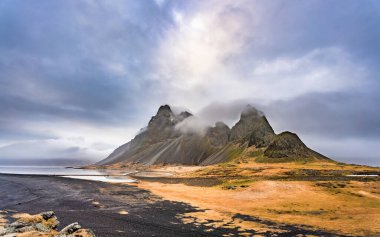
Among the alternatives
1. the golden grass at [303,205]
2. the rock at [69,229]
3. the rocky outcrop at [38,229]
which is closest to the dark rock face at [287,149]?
the golden grass at [303,205]

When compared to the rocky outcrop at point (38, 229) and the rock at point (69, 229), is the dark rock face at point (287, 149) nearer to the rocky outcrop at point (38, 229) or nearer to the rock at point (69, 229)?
the rocky outcrop at point (38, 229)

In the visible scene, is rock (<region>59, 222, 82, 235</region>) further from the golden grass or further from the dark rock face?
the dark rock face

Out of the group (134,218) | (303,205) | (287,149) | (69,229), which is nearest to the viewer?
(69,229)

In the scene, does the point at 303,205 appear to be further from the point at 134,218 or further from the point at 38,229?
the point at 38,229

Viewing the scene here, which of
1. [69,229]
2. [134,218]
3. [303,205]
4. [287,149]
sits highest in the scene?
[287,149]

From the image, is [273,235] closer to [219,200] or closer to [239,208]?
[239,208]

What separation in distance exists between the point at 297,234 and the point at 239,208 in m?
19.0

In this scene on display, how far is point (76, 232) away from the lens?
3130cm

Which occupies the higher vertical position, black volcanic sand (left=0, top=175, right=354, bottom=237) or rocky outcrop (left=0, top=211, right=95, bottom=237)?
rocky outcrop (left=0, top=211, right=95, bottom=237)

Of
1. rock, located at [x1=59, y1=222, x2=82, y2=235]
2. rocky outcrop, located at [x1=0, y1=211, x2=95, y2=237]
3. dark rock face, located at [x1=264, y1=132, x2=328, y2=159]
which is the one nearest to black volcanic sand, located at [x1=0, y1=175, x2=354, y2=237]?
rocky outcrop, located at [x1=0, y1=211, x2=95, y2=237]

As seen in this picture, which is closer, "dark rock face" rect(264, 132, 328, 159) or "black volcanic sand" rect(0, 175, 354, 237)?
"black volcanic sand" rect(0, 175, 354, 237)

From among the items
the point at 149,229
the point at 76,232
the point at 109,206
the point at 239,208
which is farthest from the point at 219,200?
the point at 76,232

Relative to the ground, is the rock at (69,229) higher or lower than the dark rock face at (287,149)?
lower

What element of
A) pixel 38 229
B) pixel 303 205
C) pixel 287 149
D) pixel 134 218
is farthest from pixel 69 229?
pixel 287 149
